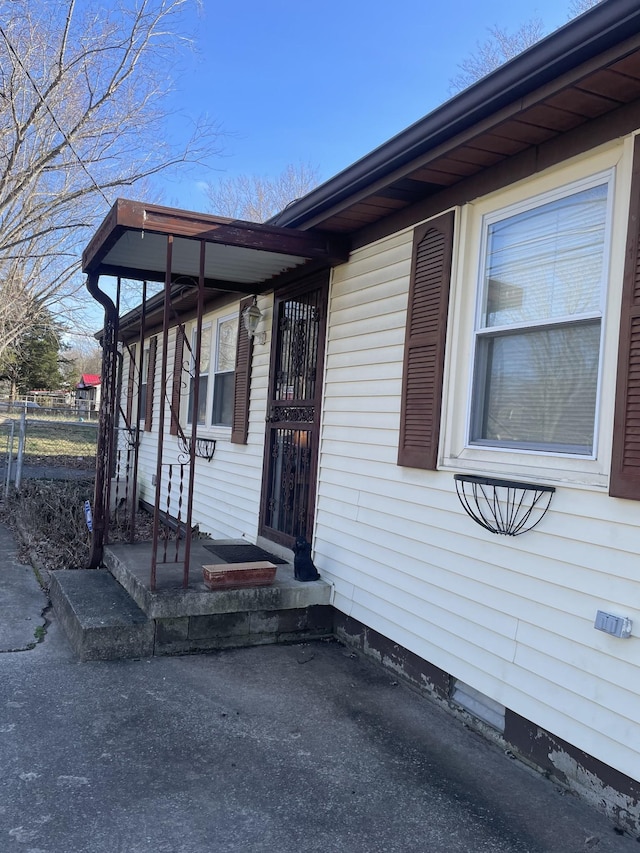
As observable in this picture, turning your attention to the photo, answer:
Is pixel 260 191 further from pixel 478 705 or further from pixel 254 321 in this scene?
pixel 478 705

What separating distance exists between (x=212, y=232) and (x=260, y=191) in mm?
18323

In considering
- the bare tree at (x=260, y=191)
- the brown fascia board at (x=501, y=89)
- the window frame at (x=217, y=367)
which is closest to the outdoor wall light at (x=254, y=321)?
the window frame at (x=217, y=367)

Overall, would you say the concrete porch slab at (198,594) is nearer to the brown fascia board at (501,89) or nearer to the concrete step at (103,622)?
A: the concrete step at (103,622)

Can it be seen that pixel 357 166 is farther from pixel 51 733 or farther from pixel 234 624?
pixel 51 733

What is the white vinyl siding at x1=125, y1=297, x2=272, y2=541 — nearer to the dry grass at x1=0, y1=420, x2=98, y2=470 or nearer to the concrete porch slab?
the concrete porch slab

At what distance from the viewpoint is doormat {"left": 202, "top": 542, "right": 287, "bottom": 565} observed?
4.97 metres

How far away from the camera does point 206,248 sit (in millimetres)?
4703

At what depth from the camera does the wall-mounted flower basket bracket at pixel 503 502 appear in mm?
2854

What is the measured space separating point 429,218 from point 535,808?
2.94 m

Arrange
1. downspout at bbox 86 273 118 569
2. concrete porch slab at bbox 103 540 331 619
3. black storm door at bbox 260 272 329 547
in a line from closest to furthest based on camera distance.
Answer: concrete porch slab at bbox 103 540 331 619
black storm door at bbox 260 272 329 547
downspout at bbox 86 273 118 569

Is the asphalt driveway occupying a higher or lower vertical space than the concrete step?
lower

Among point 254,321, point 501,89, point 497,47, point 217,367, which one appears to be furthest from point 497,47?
point 501,89

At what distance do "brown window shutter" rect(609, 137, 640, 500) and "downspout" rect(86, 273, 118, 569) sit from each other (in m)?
4.09

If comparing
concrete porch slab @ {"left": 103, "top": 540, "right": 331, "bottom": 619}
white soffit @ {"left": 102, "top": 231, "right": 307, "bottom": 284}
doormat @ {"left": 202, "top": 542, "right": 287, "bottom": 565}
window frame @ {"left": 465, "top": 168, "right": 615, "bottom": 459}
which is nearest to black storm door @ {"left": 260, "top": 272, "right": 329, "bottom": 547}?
doormat @ {"left": 202, "top": 542, "right": 287, "bottom": 565}
